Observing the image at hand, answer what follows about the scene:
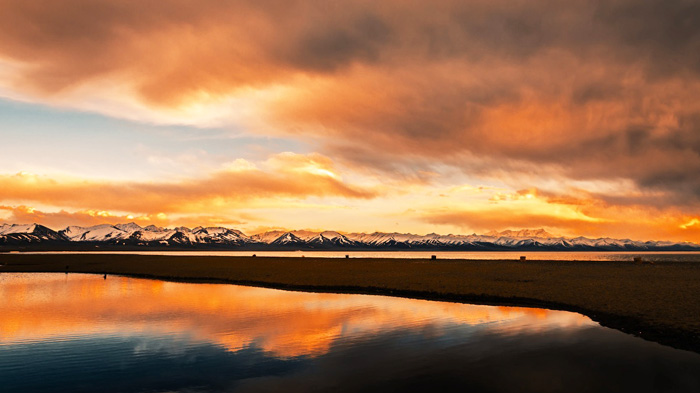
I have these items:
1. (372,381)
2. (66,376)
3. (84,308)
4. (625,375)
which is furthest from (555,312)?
(84,308)

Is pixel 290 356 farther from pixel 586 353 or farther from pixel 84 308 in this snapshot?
pixel 84 308

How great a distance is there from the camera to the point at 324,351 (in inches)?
899

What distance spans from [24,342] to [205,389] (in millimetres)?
15358

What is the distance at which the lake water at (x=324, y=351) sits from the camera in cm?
1789

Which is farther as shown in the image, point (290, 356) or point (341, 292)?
point (341, 292)

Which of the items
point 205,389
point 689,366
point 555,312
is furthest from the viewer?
→ point 555,312

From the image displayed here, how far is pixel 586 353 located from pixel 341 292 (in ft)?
103

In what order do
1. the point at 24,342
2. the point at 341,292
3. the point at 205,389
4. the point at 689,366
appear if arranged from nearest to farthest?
the point at 205,389 → the point at 689,366 → the point at 24,342 → the point at 341,292

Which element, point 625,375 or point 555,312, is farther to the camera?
point 555,312

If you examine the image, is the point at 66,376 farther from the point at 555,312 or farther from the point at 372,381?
the point at 555,312

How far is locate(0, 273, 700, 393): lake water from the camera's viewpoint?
17891mm

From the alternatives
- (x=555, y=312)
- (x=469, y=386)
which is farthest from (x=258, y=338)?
(x=555, y=312)

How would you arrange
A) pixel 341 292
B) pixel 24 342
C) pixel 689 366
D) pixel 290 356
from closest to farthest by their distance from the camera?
1. pixel 689 366
2. pixel 290 356
3. pixel 24 342
4. pixel 341 292

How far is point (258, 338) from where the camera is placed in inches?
1019
